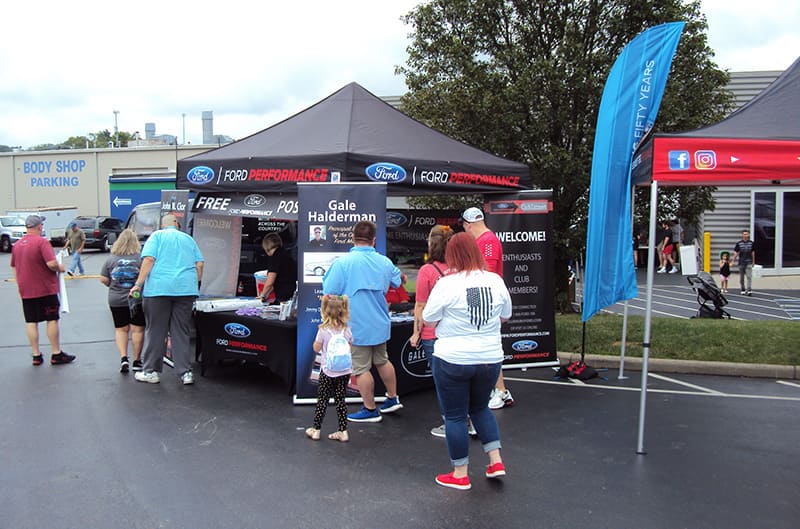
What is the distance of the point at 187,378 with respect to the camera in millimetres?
7371

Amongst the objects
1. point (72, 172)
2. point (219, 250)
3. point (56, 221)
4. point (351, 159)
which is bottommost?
point (219, 250)

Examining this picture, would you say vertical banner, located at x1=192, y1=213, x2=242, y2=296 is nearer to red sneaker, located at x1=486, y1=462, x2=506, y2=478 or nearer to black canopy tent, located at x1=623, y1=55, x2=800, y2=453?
red sneaker, located at x1=486, y1=462, x2=506, y2=478

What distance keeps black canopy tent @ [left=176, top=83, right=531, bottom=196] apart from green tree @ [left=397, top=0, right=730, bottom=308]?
3.30 m

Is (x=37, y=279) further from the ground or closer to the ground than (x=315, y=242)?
closer to the ground

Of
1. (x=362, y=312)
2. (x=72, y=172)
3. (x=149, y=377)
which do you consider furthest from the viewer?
(x=72, y=172)

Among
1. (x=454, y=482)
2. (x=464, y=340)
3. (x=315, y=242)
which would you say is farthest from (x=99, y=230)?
(x=464, y=340)

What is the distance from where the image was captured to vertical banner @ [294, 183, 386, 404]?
675 cm

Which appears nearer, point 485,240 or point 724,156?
point 724,156

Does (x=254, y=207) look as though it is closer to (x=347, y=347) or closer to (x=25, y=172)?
(x=347, y=347)

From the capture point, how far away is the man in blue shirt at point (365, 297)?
598cm

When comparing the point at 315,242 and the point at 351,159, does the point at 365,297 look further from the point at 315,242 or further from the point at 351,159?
the point at 351,159

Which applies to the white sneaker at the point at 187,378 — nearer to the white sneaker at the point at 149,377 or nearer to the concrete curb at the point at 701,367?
the white sneaker at the point at 149,377

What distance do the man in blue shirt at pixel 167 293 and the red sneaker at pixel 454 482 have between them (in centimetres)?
373

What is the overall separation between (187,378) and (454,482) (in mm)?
3838
